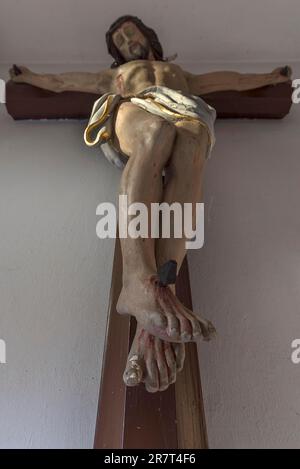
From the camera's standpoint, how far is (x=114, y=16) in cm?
191

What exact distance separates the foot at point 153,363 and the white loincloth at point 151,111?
0.49 metres

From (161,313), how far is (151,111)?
21.6 inches

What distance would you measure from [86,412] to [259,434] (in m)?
0.32

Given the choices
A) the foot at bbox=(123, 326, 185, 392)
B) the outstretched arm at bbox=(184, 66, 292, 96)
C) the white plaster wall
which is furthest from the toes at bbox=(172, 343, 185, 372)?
the white plaster wall

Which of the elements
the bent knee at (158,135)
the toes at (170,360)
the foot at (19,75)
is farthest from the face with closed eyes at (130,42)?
the toes at (170,360)

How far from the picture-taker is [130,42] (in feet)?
5.23

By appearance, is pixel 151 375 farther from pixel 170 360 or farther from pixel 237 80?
pixel 237 80

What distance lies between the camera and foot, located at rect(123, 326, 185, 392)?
87 cm

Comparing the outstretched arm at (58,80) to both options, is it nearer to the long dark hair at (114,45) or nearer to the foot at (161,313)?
the long dark hair at (114,45)

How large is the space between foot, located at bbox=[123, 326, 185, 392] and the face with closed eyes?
917 millimetres

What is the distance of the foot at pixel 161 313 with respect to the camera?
2.75 feet

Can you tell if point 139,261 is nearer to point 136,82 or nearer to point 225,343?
point 225,343

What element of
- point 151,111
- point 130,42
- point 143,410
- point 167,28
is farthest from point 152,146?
point 167,28

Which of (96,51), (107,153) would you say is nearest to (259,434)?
(107,153)
